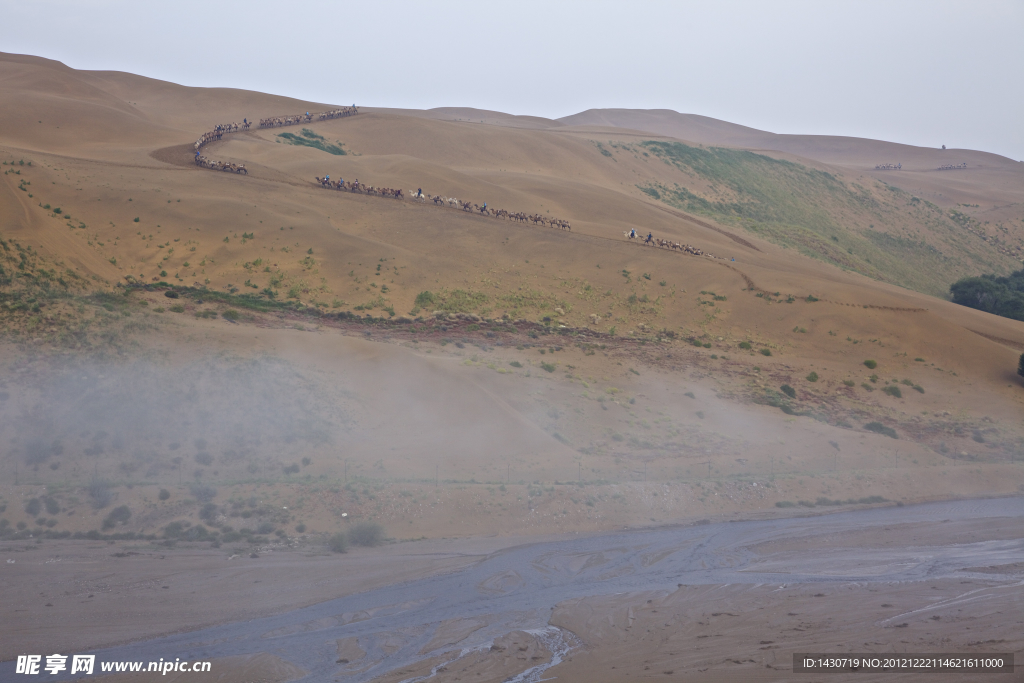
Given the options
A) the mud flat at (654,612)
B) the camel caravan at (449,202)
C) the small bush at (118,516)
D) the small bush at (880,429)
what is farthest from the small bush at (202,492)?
the camel caravan at (449,202)

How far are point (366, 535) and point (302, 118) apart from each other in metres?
69.9

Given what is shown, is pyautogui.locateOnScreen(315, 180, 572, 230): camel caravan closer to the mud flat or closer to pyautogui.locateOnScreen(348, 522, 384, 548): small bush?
the mud flat

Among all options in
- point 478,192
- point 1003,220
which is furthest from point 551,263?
point 1003,220

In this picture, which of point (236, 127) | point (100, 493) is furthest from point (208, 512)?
point (236, 127)

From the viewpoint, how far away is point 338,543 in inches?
793

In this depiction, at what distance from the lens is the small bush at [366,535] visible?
2062 centimetres

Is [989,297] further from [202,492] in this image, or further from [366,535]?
[202,492]

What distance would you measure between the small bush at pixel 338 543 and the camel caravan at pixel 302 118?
63725 millimetres

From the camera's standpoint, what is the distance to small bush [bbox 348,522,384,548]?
20.6m

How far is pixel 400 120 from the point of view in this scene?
8344 cm

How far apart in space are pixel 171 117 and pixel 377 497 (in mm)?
84211

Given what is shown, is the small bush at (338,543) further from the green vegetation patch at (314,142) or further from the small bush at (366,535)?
the green vegetation patch at (314,142)

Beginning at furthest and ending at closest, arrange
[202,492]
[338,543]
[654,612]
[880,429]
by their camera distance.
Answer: [880,429] < [202,492] < [338,543] < [654,612]

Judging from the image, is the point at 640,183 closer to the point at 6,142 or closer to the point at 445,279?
the point at 445,279
